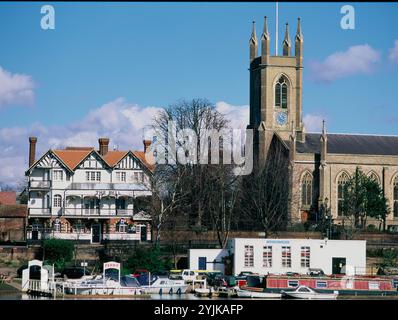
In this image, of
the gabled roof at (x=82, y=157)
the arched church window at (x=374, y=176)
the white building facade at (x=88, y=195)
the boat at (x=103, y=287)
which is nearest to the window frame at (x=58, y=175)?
the white building facade at (x=88, y=195)

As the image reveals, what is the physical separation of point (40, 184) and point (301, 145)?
106 feet

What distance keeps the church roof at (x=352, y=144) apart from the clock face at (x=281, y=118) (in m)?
3.30

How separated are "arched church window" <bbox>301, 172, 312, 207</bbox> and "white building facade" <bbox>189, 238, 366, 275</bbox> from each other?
36.1 metres

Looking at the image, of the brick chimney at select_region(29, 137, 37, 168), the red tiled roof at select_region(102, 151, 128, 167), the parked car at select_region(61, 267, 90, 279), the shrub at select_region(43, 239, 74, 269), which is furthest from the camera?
the red tiled roof at select_region(102, 151, 128, 167)

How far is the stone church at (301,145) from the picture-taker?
10338 centimetres

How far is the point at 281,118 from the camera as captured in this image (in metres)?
111

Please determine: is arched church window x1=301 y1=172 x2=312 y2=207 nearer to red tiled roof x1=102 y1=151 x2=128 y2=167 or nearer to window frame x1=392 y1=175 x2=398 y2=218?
window frame x1=392 y1=175 x2=398 y2=218

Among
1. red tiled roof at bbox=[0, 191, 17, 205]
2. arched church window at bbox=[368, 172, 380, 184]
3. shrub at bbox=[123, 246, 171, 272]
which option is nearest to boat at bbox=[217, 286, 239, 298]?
shrub at bbox=[123, 246, 171, 272]

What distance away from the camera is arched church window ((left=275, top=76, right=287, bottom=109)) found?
112188mm

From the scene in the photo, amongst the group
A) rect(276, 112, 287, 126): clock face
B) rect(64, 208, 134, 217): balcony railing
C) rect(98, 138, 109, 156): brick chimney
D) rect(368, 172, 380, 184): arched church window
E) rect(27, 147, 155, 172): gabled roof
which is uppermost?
rect(276, 112, 287, 126): clock face

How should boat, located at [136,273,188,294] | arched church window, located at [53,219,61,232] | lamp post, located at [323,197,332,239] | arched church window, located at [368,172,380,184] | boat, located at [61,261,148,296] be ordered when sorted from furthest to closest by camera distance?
1. arched church window, located at [368,172,380,184]
2. lamp post, located at [323,197,332,239]
3. arched church window, located at [53,219,61,232]
4. boat, located at [136,273,188,294]
5. boat, located at [61,261,148,296]

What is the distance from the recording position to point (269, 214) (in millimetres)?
85500
